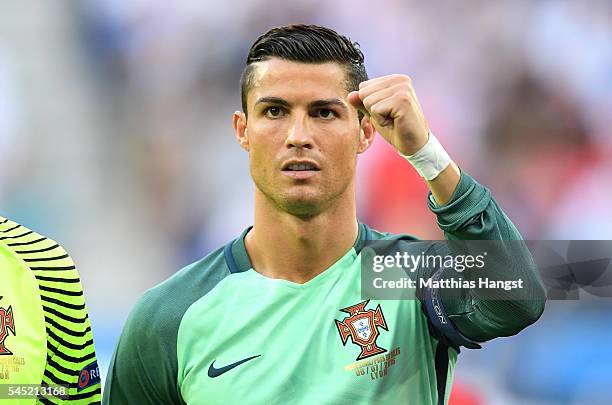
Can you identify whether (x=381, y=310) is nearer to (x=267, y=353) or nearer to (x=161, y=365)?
(x=267, y=353)

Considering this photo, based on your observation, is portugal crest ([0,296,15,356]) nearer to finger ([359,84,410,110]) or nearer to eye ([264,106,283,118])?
eye ([264,106,283,118])

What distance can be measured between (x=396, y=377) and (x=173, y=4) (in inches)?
139

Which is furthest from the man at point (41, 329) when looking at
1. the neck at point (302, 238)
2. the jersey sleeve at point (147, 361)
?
the neck at point (302, 238)

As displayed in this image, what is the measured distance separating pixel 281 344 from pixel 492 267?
759 millimetres

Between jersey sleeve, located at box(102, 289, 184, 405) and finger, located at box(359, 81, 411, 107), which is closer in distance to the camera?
finger, located at box(359, 81, 411, 107)

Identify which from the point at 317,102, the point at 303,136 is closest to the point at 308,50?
the point at 317,102

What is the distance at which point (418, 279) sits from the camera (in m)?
3.10

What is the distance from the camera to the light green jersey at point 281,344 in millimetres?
3008

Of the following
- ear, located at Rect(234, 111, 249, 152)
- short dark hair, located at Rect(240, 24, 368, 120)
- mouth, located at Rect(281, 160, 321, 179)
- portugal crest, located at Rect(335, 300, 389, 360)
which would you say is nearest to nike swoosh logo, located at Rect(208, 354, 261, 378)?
portugal crest, located at Rect(335, 300, 389, 360)

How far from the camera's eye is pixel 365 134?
129 inches

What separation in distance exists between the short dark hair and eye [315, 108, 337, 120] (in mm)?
106

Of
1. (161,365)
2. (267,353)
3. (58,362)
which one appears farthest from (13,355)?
(267,353)

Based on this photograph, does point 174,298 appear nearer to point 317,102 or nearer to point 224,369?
point 224,369

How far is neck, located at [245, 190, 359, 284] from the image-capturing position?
3.17 metres
